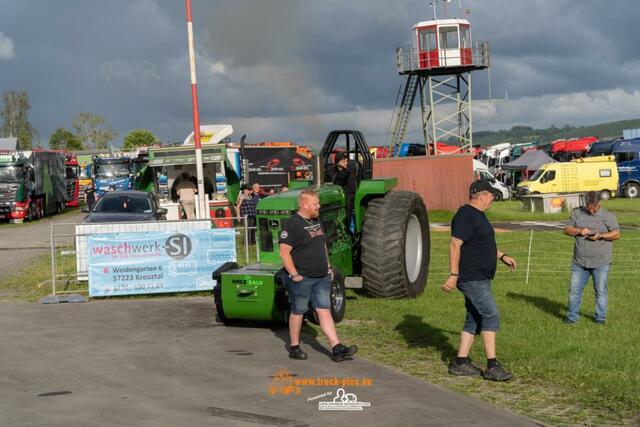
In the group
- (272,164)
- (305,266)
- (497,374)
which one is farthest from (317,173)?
(272,164)

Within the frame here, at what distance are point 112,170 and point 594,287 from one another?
4044 cm

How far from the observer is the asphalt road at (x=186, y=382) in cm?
759

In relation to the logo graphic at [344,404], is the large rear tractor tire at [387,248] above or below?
above

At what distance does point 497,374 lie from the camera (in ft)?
29.4

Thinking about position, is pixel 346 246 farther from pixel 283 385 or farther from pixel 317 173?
pixel 283 385

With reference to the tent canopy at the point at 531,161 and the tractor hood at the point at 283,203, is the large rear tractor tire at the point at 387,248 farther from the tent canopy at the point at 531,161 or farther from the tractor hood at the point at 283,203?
the tent canopy at the point at 531,161

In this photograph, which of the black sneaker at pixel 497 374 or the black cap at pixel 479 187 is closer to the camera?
the black sneaker at pixel 497 374

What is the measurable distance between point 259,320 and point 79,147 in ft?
388

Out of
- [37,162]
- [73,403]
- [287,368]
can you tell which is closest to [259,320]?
[287,368]

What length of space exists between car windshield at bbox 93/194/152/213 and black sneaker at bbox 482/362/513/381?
15.2 metres

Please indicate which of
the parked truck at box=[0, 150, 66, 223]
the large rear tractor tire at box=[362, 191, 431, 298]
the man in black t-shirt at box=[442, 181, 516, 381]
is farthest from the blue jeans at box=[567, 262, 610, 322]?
the parked truck at box=[0, 150, 66, 223]

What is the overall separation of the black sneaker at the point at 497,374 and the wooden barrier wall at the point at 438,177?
28339mm

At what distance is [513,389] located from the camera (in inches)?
343

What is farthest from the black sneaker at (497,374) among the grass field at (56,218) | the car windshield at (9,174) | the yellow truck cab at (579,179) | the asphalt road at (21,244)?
the yellow truck cab at (579,179)
